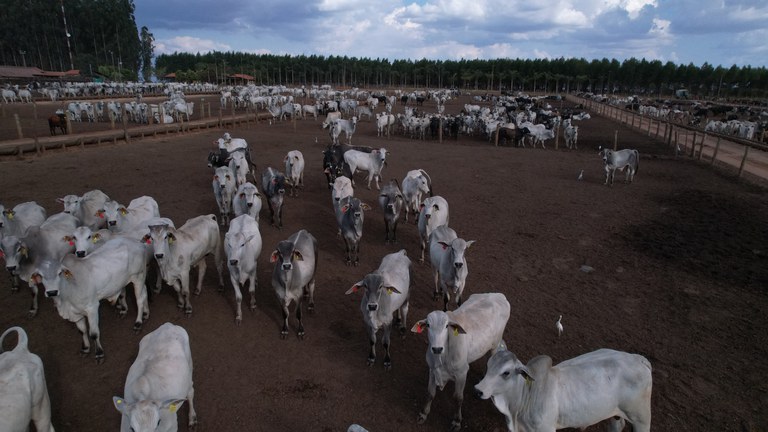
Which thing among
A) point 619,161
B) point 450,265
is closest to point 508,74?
point 619,161

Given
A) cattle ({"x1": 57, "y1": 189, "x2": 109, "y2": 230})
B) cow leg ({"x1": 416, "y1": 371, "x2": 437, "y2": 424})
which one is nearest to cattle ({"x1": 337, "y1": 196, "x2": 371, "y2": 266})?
cow leg ({"x1": 416, "y1": 371, "x2": 437, "y2": 424})

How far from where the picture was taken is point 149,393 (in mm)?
4527

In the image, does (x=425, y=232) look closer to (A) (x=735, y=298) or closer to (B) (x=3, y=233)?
(A) (x=735, y=298)

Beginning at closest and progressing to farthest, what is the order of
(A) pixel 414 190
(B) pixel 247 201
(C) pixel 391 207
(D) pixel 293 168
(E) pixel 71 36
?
(B) pixel 247 201
(C) pixel 391 207
(A) pixel 414 190
(D) pixel 293 168
(E) pixel 71 36

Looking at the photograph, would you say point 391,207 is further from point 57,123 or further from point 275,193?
point 57,123

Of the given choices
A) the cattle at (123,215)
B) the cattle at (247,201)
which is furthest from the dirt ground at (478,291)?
the cattle at (123,215)

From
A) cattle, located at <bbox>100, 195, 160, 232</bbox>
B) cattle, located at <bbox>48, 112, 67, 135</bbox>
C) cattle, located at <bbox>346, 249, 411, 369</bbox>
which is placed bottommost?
cattle, located at <bbox>346, 249, 411, 369</bbox>

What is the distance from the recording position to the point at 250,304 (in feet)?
27.2

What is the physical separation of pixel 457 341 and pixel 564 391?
4.43 ft

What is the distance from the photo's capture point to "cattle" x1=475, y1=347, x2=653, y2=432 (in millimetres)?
4539

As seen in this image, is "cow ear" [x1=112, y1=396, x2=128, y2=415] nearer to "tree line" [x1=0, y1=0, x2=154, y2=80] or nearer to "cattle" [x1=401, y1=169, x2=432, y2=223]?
"cattle" [x1=401, y1=169, x2=432, y2=223]

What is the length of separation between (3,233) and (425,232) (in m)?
9.03

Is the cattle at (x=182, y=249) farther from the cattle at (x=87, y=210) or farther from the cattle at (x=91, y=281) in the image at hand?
the cattle at (x=87, y=210)

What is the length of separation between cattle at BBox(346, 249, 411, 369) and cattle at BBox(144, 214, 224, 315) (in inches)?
130
